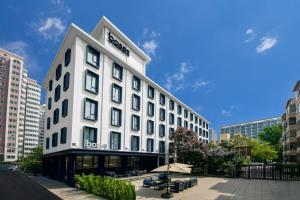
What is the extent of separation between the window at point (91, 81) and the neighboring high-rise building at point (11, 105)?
103790 millimetres

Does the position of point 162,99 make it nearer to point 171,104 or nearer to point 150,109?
point 171,104

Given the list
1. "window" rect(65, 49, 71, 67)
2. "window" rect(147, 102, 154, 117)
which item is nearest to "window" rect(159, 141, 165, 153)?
"window" rect(147, 102, 154, 117)

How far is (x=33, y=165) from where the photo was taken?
152 feet

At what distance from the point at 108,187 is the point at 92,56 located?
17706 mm

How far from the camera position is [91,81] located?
1211 inches

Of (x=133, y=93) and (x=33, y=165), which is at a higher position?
(x=133, y=93)

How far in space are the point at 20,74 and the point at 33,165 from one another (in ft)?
301

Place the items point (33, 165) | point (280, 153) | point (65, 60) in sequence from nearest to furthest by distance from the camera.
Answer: point (65, 60), point (33, 165), point (280, 153)

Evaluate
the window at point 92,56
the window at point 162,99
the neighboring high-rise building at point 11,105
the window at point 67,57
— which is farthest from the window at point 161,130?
the neighboring high-rise building at point 11,105

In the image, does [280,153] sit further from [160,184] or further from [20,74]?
[20,74]

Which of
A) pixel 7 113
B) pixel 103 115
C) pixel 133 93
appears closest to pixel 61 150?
pixel 103 115

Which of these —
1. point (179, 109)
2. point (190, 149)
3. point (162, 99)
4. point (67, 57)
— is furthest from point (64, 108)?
point (179, 109)

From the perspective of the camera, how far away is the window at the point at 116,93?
3439 cm

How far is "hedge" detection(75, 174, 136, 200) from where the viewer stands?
17125mm
